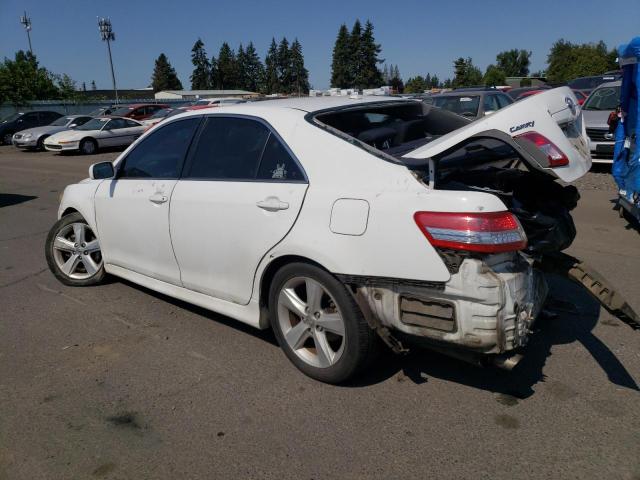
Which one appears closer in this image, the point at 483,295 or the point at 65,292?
the point at 483,295

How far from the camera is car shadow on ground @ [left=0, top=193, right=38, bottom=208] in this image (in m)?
10.7

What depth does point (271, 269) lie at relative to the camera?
3.44 metres

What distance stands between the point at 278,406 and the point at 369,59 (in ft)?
377

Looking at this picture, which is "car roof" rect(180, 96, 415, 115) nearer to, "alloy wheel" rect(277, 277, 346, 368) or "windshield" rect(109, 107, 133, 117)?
"alloy wheel" rect(277, 277, 346, 368)

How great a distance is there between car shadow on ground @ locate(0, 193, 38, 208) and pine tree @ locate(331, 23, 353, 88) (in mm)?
102711

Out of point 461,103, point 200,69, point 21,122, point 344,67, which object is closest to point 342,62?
point 344,67

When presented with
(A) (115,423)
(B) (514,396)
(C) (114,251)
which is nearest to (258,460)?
(A) (115,423)

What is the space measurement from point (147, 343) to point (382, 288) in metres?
2.01

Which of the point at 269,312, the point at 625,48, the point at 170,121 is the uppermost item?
the point at 625,48

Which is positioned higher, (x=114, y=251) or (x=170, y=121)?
(x=170, y=121)

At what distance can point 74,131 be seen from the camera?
71.2 ft

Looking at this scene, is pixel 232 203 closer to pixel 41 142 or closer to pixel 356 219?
pixel 356 219

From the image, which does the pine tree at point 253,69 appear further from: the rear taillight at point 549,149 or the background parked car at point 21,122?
the rear taillight at point 549,149

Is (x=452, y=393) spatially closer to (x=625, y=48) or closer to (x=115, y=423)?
(x=115, y=423)
